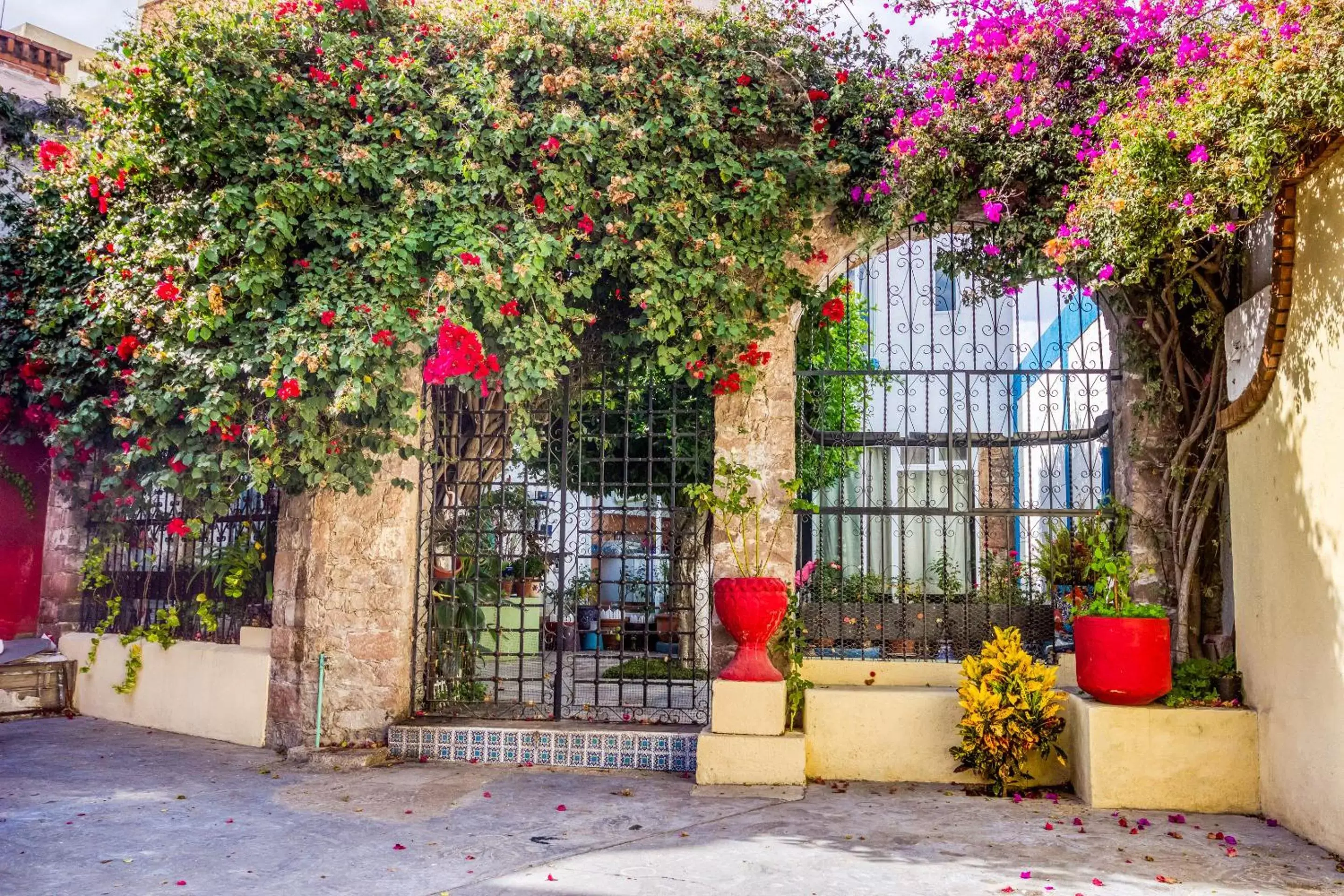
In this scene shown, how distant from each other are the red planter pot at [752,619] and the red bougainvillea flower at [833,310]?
183 cm

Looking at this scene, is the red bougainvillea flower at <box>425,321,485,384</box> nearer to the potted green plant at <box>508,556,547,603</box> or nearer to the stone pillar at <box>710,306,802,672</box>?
the potted green plant at <box>508,556,547,603</box>

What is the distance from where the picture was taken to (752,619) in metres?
5.31

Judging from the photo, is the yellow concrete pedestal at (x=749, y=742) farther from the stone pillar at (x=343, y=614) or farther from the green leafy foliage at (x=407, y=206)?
the stone pillar at (x=343, y=614)

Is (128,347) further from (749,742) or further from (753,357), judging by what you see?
(749,742)

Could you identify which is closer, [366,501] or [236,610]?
[366,501]

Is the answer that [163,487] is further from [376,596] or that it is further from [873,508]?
[873,508]

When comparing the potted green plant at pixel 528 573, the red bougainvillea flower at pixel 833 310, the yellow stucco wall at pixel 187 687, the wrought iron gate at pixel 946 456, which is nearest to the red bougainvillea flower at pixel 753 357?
the wrought iron gate at pixel 946 456

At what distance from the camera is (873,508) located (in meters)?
5.76

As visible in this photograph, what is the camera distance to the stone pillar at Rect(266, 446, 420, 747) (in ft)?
19.7

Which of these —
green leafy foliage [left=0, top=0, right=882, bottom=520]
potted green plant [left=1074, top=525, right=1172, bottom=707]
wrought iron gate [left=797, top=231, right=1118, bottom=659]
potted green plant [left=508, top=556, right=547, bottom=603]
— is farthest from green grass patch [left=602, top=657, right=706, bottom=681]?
potted green plant [left=1074, top=525, right=1172, bottom=707]

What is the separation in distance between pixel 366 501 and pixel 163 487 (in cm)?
118

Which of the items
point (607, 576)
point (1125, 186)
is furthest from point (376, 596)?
point (607, 576)

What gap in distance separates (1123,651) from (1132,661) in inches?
2.3

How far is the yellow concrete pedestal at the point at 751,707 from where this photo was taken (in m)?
5.24
